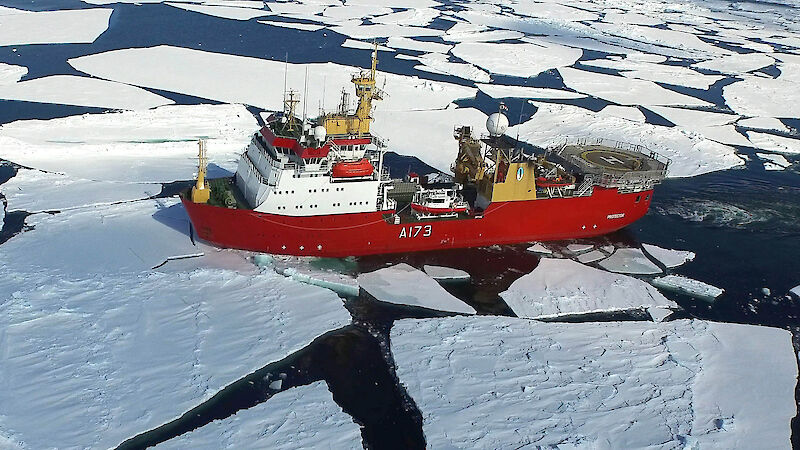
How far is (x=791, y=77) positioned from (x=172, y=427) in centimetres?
3209

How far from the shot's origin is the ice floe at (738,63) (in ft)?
105

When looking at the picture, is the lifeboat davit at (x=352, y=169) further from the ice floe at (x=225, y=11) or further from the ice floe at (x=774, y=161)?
the ice floe at (x=225, y=11)

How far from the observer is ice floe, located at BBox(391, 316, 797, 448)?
9445 mm

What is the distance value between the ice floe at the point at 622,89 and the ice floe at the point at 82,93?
16.7 meters

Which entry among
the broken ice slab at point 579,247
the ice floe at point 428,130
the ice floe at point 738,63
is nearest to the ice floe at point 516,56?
the ice floe at point 738,63

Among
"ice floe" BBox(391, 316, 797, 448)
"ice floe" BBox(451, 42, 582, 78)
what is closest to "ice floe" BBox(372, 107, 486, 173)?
"ice floe" BBox(451, 42, 582, 78)

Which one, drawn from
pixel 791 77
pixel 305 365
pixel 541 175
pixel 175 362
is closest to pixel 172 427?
pixel 175 362

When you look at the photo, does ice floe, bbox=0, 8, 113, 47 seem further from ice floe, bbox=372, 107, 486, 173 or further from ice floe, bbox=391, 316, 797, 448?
ice floe, bbox=391, 316, 797, 448

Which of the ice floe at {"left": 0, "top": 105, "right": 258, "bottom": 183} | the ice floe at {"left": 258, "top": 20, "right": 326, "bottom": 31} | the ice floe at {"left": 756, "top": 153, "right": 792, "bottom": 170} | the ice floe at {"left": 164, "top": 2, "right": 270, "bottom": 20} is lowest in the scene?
the ice floe at {"left": 0, "top": 105, "right": 258, "bottom": 183}

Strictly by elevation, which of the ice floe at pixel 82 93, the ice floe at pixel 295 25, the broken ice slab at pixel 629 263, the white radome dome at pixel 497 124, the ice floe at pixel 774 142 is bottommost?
the broken ice slab at pixel 629 263

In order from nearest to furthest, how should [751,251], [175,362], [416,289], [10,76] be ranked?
[175,362] → [416,289] → [751,251] → [10,76]

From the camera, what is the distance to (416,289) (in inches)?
518

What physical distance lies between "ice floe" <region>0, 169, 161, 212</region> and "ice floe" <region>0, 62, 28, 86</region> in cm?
877

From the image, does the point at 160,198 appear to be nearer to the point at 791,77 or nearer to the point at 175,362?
the point at 175,362
